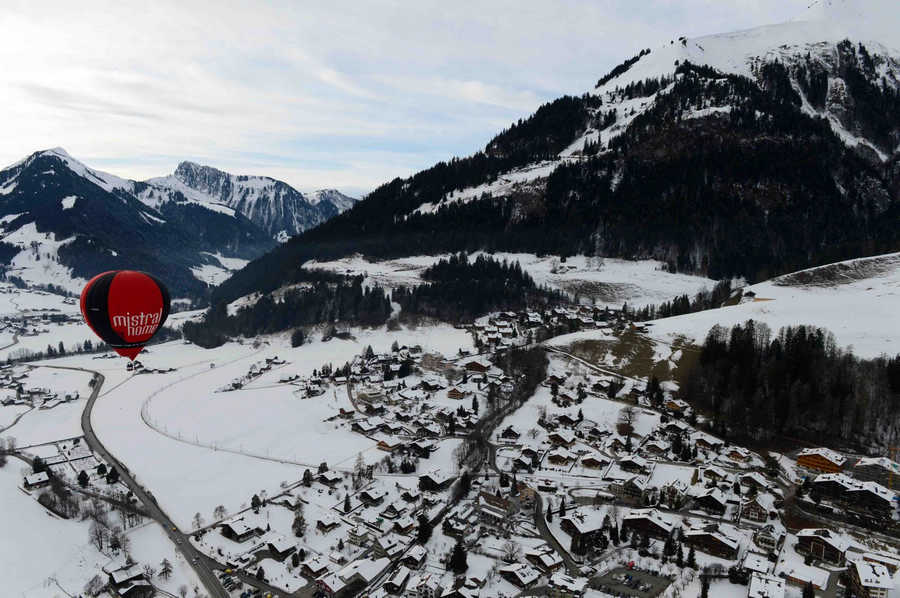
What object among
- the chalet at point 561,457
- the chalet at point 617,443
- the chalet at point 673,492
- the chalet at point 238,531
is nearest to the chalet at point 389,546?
the chalet at point 238,531

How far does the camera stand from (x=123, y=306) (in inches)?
1469

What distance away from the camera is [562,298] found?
376 ft

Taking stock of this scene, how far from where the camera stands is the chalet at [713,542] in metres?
34.5

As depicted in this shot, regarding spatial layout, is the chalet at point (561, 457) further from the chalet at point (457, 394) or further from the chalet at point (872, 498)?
Result: the chalet at point (872, 498)

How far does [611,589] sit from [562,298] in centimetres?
8508

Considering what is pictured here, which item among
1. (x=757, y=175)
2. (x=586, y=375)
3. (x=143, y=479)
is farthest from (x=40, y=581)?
(x=757, y=175)

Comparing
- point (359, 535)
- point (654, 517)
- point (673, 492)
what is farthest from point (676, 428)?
point (359, 535)

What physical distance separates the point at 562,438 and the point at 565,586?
21011 millimetres

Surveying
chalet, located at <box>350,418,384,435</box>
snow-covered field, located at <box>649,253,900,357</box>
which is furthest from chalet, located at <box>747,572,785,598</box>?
snow-covered field, located at <box>649,253,900,357</box>

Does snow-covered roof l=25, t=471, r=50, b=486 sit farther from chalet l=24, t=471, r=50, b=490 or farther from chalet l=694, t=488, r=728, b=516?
chalet l=694, t=488, r=728, b=516

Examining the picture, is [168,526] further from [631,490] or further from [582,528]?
[631,490]

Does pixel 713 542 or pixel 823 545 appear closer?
pixel 823 545

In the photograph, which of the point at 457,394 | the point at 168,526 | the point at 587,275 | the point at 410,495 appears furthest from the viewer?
the point at 587,275

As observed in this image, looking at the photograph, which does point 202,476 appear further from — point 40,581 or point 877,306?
point 877,306
